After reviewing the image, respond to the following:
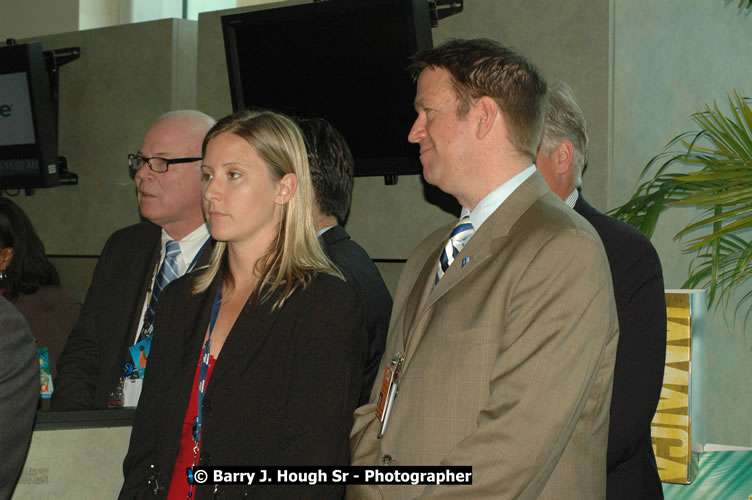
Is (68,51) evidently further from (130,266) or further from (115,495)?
(115,495)

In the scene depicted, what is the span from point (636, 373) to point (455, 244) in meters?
0.58

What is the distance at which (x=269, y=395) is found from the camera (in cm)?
190

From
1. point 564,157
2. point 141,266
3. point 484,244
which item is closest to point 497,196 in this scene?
point 484,244

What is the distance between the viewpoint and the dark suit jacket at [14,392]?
1.76 meters

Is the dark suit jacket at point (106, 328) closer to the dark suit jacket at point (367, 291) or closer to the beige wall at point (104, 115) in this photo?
the dark suit jacket at point (367, 291)

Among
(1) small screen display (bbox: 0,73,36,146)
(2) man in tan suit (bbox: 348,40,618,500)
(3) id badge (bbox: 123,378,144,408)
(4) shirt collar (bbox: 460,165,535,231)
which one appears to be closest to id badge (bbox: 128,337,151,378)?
(3) id badge (bbox: 123,378,144,408)

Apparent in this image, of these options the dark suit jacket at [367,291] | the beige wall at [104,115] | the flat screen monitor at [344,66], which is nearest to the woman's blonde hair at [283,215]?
the dark suit jacket at [367,291]

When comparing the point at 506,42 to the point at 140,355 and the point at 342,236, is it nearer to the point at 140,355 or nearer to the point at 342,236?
the point at 342,236

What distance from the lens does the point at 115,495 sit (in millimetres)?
2344

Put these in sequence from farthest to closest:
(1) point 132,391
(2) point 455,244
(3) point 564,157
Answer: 1. (1) point 132,391
2. (3) point 564,157
3. (2) point 455,244

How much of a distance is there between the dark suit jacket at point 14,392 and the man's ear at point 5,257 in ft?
7.28

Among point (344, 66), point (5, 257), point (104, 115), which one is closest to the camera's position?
point (344, 66)

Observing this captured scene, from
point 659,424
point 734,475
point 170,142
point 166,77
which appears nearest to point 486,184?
point 659,424

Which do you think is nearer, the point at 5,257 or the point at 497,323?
the point at 497,323
